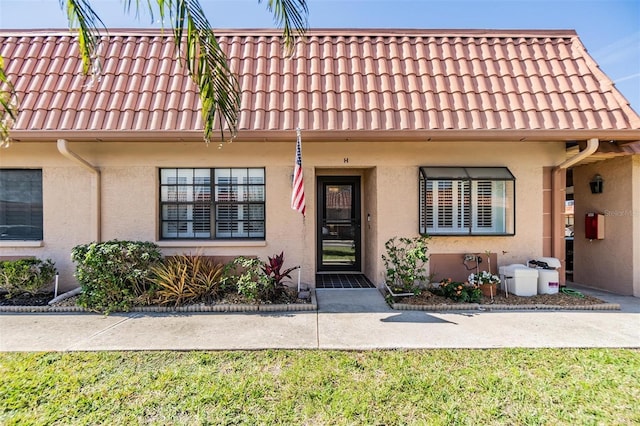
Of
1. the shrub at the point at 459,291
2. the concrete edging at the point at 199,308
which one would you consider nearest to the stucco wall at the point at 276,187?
the shrub at the point at 459,291

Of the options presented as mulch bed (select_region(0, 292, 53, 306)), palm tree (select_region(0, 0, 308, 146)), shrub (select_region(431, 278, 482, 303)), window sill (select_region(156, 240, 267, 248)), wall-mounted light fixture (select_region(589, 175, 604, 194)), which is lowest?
mulch bed (select_region(0, 292, 53, 306))

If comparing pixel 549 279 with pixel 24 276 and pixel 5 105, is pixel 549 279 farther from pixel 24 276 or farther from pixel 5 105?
pixel 24 276

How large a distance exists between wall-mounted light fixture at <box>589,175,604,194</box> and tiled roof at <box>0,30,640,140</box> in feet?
5.37

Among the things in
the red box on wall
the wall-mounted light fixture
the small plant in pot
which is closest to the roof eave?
the wall-mounted light fixture

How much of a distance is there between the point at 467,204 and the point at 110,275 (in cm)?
700

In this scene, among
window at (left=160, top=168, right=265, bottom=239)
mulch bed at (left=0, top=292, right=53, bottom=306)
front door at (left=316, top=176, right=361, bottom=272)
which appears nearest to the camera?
mulch bed at (left=0, top=292, right=53, bottom=306)

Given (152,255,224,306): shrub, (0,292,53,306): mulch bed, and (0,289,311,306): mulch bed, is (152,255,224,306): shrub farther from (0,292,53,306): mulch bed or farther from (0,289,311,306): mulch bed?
(0,292,53,306): mulch bed

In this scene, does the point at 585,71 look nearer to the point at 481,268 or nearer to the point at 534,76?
the point at 534,76

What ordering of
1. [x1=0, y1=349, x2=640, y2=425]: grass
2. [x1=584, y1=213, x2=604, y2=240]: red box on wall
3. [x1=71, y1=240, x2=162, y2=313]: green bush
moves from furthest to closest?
[x1=584, y1=213, x2=604, y2=240]: red box on wall < [x1=71, y1=240, x2=162, y2=313]: green bush < [x1=0, y1=349, x2=640, y2=425]: grass

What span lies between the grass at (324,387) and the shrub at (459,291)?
1.88 meters

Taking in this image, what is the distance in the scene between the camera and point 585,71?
265 inches

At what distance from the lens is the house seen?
618 centimetres

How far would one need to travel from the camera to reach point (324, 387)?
10.6ft

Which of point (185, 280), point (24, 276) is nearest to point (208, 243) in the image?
point (185, 280)
